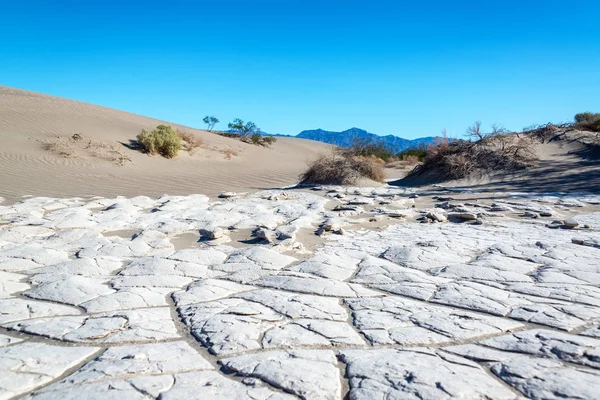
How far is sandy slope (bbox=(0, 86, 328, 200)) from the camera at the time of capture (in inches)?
410

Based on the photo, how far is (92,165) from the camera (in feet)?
44.8

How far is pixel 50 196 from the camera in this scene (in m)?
8.77

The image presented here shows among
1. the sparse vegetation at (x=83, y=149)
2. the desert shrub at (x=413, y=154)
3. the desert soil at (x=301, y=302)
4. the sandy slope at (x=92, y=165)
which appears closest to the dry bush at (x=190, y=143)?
the sandy slope at (x=92, y=165)

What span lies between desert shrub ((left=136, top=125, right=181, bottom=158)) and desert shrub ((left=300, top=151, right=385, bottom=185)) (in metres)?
7.59

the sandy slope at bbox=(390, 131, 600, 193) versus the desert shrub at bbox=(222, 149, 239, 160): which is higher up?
the desert shrub at bbox=(222, 149, 239, 160)

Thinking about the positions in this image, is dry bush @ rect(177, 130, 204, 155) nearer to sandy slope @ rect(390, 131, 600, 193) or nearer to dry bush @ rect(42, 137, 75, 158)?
dry bush @ rect(42, 137, 75, 158)

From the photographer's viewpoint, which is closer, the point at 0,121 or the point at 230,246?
the point at 230,246

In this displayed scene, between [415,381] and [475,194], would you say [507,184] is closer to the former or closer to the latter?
[475,194]

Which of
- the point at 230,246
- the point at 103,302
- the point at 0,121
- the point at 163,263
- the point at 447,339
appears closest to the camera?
the point at 447,339

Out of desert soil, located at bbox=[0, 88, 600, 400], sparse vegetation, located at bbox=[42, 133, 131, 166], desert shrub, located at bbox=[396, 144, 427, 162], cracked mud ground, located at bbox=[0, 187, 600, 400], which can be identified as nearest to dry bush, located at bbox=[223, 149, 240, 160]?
sparse vegetation, located at bbox=[42, 133, 131, 166]

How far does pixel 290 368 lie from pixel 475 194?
7.36 metres

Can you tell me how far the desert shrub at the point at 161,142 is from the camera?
16641 millimetres

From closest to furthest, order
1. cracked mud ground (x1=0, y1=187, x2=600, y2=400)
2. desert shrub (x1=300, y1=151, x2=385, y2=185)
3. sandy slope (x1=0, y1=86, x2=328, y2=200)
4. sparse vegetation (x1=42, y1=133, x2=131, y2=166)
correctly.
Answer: cracked mud ground (x1=0, y1=187, x2=600, y2=400)
sandy slope (x1=0, y1=86, x2=328, y2=200)
desert shrub (x1=300, y1=151, x2=385, y2=185)
sparse vegetation (x1=42, y1=133, x2=131, y2=166)

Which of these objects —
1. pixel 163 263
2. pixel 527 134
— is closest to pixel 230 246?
pixel 163 263
